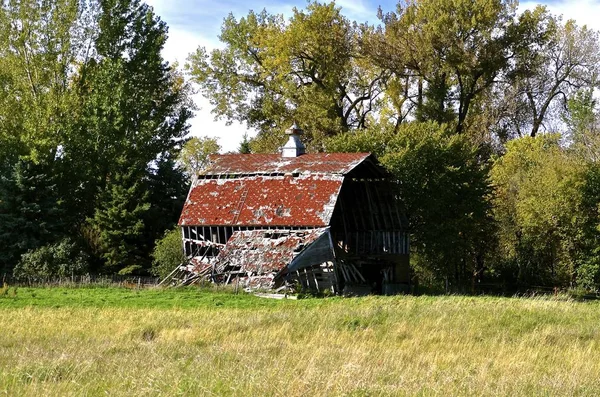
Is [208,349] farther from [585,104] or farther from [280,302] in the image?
[585,104]

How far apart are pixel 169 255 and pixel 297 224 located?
705 cm

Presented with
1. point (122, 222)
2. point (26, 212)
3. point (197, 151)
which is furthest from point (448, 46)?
point (197, 151)

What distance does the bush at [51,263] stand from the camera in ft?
117

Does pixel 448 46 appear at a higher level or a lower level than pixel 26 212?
higher

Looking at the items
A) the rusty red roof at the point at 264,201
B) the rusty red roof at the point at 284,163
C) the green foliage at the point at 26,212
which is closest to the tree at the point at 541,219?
the rusty red roof at the point at 284,163

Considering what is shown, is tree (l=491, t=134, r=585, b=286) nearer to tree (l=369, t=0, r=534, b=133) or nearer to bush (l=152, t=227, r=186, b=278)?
tree (l=369, t=0, r=534, b=133)

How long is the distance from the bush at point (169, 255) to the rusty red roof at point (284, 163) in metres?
3.53

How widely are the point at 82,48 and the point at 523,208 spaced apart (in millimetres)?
26117

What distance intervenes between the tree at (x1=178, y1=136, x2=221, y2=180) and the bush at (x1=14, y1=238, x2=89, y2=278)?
35213mm

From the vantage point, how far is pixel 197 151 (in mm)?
72250

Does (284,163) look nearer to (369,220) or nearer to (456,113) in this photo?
(369,220)

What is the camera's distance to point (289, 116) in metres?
51.3

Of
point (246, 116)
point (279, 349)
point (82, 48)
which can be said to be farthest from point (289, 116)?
point (279, 349)

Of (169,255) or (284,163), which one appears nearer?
(169,255)
